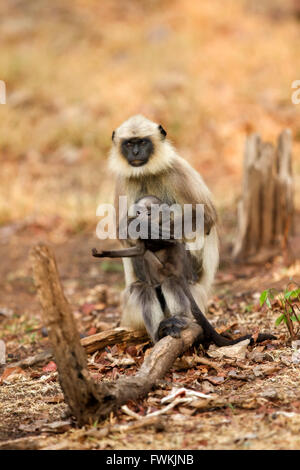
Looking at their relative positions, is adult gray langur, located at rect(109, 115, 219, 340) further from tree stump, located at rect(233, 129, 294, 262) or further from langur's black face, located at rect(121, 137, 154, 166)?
tree stump, located at rect(233, 129, 294, 262)

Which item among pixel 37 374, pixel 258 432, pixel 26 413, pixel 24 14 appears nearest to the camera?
pixel 258 432

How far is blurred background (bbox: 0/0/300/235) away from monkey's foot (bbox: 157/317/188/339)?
473 centimetres

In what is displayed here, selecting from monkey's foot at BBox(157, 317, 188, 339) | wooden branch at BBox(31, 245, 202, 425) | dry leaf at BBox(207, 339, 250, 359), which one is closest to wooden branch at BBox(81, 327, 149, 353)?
monkey's foot at BBox(157, 317, 188, 339)

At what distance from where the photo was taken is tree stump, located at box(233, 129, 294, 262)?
6.73m

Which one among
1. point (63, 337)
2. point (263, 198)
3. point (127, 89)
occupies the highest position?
point (127, 89)

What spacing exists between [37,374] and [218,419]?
167 centimetres

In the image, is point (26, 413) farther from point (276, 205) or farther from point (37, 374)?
point (276, 205)

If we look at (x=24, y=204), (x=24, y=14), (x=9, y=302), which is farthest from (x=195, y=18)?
(x=9, y=302)

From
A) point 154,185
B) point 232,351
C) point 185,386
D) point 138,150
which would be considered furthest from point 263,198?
point 185,386

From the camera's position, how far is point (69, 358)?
2795 millimetres

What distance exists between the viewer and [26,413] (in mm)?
3352

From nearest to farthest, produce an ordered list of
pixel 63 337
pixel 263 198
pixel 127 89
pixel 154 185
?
pixel 63 337 → pixel 154 185 → pixel 263 198 → pixel 127 89

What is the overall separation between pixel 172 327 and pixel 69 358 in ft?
3.53

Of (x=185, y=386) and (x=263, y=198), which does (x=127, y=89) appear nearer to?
(x=263, y=198)
